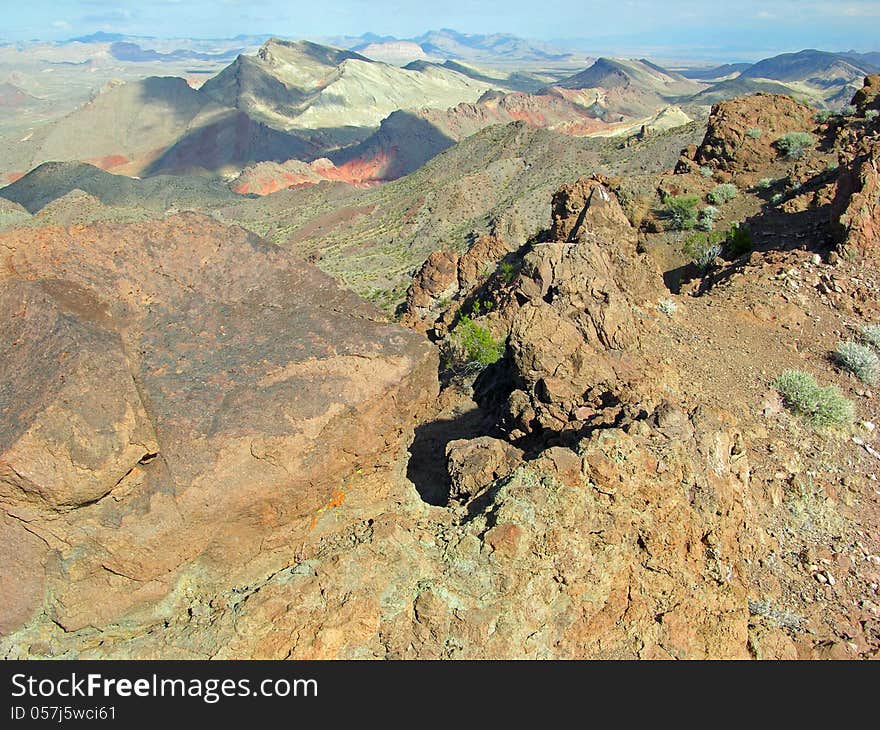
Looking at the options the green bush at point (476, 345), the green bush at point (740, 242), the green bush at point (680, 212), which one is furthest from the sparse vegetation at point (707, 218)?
the green bush at point (476, 345)

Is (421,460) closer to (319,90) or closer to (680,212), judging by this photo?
(680,212)

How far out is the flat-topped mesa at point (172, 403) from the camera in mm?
4875

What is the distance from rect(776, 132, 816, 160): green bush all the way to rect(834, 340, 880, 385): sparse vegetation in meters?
11.6

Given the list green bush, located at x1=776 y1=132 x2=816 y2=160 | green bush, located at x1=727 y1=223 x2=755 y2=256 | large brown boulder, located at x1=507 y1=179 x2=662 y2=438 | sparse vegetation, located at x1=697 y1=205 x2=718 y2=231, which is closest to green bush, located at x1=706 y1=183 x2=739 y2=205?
sparse vegetation, located at x1=697 y1=205 x2=718 y2=231

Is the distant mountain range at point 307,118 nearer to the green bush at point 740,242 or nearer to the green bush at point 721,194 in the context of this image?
the green bush at point 721,194

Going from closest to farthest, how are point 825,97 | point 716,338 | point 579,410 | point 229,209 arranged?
point 579,410 → point 716,338 → point 229,209 → point 825,97

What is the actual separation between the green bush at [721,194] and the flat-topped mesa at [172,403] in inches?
549

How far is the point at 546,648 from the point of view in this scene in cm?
462

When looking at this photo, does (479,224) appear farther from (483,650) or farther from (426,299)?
(483,650)

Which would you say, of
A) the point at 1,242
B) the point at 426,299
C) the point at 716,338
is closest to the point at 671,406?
the point at 716,338

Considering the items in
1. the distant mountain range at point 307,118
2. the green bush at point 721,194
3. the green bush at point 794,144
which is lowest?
the distant mountain range at point 307,118

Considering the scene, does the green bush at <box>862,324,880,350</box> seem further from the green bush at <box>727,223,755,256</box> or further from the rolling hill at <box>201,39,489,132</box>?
the rolling hill at <box>201,39,489,132</box>

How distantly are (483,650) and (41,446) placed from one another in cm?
377

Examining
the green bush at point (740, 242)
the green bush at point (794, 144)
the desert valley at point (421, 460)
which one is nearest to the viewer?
the desert valley at point (421, 460)
